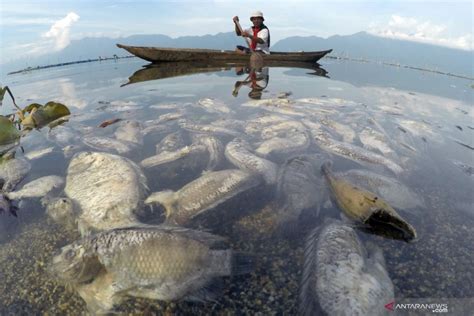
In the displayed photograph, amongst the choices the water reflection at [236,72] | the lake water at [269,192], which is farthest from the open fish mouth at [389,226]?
the water reflection at [236,72]

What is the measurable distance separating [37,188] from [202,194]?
11.3 feet

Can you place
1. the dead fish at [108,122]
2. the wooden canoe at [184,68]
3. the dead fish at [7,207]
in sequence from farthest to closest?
the wooden canoe at [184,68] → the dead fish at [108,122] → the dead fish at [7,207]

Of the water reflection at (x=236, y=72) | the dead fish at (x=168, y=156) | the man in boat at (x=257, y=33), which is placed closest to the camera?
the dead fish at (x=168, y=156)

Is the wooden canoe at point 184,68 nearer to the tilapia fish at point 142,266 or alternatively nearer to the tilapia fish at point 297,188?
the tilapia fish at point 297,188

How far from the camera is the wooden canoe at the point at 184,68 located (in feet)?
66.3

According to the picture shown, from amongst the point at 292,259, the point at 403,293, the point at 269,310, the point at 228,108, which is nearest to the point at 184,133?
the point at 228,108

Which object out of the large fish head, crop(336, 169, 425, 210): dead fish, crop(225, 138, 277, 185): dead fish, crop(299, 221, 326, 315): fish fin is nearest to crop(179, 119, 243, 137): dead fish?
crop(225, 138, 277, 185): dead fish

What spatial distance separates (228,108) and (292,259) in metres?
8.01

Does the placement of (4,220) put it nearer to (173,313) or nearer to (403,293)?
→ (173,313)

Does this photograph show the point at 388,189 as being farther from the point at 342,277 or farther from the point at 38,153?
the point at 38,153

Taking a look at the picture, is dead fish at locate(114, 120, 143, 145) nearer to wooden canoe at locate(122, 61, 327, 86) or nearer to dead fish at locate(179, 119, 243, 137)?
dead fish at locate(179, 119, 243, 137)

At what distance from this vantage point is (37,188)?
19.4ft

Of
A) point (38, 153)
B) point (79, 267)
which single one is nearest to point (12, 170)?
point (38, 153)

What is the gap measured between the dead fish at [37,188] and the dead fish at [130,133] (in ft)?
7.67
